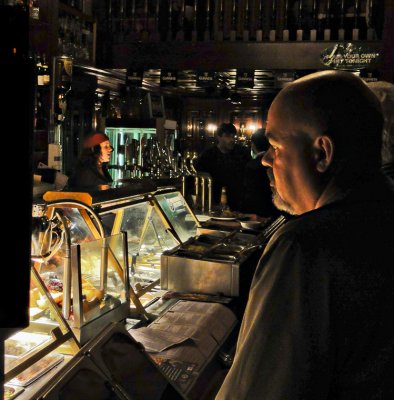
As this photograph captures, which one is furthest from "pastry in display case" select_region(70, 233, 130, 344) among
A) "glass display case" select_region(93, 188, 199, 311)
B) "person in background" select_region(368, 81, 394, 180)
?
"person in background" select_region(368, 81, 394, 180)

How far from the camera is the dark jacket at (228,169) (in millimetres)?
6762

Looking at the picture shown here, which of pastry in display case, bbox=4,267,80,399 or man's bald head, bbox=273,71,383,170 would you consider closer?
man's bald head, bbox=273,71,383,170

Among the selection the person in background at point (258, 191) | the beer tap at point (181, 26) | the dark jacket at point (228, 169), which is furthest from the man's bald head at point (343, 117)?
the beer tap at point (181, 26)

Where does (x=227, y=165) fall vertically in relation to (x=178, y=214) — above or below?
above

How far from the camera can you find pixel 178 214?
3953mm

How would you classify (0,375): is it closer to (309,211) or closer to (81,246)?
(309,211)

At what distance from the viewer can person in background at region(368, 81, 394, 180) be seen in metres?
1.69

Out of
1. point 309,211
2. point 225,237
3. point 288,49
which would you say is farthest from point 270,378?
point 288,49

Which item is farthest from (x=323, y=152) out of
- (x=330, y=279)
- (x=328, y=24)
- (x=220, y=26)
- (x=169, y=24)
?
(x=169, y=24)

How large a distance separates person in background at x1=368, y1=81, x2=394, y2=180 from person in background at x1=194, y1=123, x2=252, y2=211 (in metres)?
4.70

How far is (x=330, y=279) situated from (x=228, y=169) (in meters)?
5.82

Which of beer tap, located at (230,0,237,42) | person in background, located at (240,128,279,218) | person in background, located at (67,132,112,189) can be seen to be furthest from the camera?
beer tap, located at (230,0,237,42)

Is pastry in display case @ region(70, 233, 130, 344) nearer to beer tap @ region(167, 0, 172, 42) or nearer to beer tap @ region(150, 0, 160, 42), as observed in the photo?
beer tap @ region(167, 0, 172, 42)

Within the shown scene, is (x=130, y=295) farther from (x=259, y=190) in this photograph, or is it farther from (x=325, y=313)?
(x=259, y=190)
